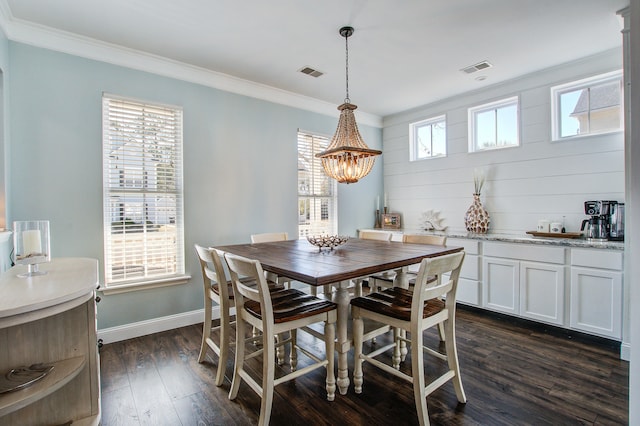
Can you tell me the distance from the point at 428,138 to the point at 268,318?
3973 millimetres

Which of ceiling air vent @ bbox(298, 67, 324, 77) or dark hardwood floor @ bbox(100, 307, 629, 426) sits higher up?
ceiling air vent @ bbox(298, 67, 324, 77)

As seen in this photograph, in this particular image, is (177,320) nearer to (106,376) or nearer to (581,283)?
(106,376)

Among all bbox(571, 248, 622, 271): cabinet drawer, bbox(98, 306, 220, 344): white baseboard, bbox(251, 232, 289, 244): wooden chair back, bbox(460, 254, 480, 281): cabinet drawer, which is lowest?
bbox(98, 306, 220, 344): white baseboard

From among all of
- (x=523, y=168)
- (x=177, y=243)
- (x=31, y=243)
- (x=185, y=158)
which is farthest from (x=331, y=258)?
(x=523, y=168)

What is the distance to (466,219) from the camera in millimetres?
4145

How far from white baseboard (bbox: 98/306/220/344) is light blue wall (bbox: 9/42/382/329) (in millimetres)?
55

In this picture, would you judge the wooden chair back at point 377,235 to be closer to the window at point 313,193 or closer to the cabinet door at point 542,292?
the window at point 313,193

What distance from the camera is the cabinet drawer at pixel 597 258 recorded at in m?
2.73

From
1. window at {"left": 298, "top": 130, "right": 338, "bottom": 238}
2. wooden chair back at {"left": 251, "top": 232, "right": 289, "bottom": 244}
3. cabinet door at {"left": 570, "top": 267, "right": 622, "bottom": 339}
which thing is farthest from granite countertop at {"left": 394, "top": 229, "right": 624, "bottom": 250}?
wooden chair back at {"left": 251, "top": 232, "right": 289, "bottom": 244}

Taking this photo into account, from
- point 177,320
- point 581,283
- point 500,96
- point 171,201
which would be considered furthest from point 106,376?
point 500,96

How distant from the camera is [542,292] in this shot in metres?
3.18

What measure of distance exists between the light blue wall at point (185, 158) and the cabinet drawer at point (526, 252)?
7.74ft

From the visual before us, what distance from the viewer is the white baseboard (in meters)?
2.89

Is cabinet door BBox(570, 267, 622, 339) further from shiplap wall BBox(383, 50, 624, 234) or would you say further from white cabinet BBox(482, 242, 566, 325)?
shiplap wall BBox(383, 50, 624, 234)
